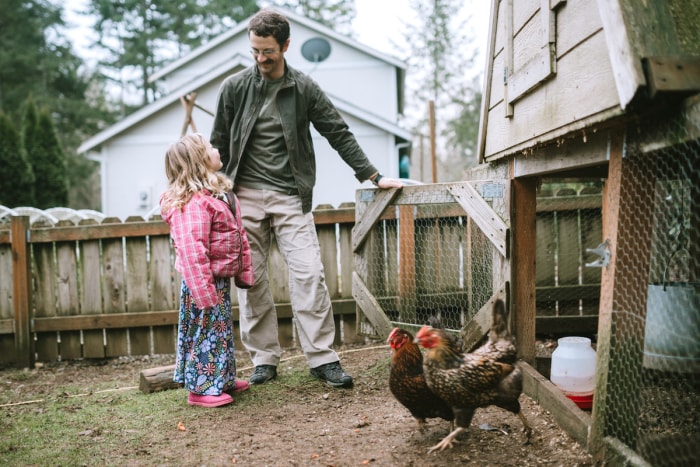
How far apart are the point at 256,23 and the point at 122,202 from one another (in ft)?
35.5

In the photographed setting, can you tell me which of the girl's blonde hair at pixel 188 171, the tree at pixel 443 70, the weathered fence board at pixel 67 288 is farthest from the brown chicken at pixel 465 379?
the tree at pixel 443 70

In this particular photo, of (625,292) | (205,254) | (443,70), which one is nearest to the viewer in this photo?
(625,292)

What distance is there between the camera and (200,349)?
3.10 m

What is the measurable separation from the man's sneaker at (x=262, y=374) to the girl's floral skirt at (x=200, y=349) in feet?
1.29

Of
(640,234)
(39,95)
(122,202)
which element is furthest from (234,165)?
(39,95)

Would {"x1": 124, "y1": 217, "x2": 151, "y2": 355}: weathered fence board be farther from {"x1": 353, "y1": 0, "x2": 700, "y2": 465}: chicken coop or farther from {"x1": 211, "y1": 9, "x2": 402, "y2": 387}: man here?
{"x1": 353, "y1": 0, "x2": 700, "y2": 465}: chicken coop

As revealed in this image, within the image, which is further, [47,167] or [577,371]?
[47,167]

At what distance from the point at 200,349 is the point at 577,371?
78.8 inches

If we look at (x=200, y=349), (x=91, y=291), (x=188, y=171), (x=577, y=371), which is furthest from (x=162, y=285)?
(x=577, y=371)

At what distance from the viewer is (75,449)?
2.60 m

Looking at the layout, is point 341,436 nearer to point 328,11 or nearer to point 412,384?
point 412,384

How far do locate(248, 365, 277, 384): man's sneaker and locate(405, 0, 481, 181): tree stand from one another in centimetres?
1898

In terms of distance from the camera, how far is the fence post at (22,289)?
14.9 ft

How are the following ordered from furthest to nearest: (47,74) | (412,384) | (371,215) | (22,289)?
(47,74), (22,289), (371,215), (412,384)
